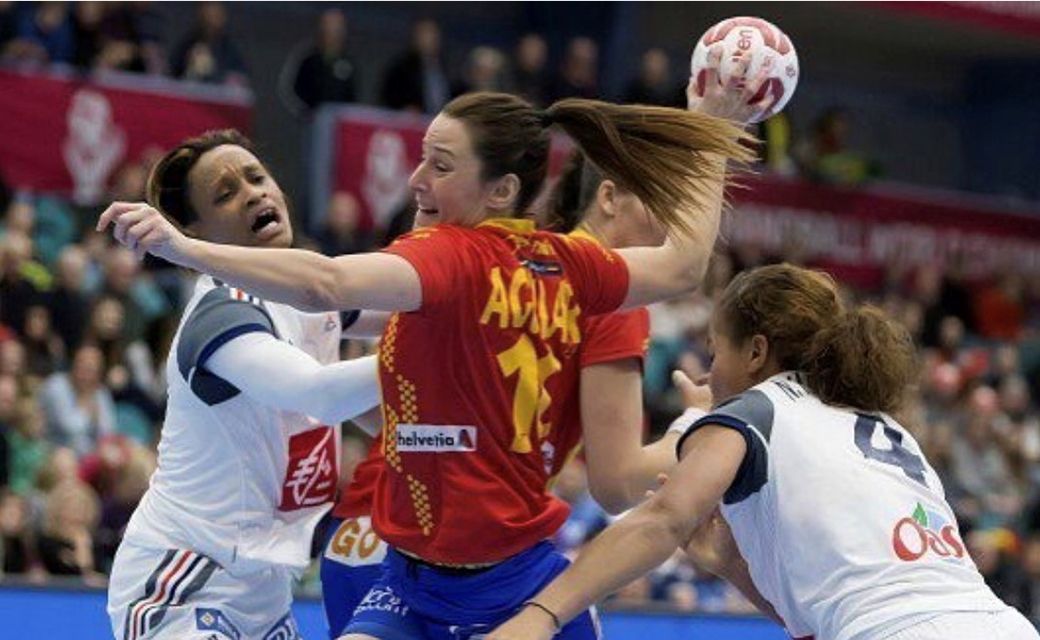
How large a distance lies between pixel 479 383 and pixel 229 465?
2.35 ft

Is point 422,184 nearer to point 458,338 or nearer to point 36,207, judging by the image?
point 458,338

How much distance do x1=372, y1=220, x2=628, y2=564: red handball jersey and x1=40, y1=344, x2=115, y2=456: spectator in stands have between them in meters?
5.55

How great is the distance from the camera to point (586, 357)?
14.5 ft

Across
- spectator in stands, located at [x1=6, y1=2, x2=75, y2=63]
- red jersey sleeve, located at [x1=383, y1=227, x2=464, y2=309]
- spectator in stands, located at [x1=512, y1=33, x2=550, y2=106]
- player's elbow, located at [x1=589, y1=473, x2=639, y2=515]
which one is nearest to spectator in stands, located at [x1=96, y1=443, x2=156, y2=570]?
spectator in stands, located at [x1=6, y1=2, x2=75, y2=63]

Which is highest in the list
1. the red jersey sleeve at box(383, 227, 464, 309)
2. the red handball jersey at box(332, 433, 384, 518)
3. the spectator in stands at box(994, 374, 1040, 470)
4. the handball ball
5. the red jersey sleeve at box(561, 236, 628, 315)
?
the handball ball

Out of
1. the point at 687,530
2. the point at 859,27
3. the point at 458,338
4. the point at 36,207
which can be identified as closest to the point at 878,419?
the point at 687,530

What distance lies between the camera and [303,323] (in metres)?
4.66

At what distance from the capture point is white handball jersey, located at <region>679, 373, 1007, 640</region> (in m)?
3.69

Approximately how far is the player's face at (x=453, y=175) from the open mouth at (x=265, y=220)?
21.3 inches

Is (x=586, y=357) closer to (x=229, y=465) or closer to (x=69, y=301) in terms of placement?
(x=229, y=465)

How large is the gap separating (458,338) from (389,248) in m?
0.23

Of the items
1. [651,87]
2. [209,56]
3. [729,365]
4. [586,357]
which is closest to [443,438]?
[586,357]

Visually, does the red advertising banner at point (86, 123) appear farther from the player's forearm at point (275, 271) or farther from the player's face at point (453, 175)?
the player's forearm at point (275, 271)

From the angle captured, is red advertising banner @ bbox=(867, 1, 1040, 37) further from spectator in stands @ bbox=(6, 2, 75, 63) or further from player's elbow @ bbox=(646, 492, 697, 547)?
player's elbow @ bbox=(646, 492, 697, 547)
